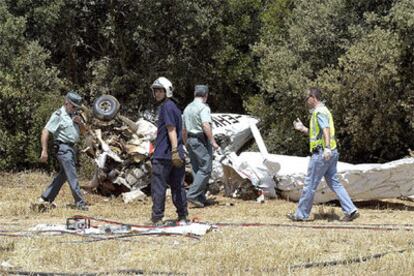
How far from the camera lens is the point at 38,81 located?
14.5 meters

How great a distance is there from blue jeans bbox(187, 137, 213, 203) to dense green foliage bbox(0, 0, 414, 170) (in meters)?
3.72

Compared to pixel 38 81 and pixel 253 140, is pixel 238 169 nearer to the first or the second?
pixel 253 140

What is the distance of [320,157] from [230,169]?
2799 mm

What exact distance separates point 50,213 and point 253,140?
469 centimetres

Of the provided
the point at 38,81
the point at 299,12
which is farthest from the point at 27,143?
the point at 299,12

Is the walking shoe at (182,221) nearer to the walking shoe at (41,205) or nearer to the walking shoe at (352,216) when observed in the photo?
the walking shoe at (352,216)

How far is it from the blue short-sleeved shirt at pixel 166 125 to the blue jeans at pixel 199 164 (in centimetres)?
209

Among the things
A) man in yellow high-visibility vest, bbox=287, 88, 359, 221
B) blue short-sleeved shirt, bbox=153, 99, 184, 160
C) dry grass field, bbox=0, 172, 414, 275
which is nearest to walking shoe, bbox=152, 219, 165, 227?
dry grass field, bbox=0, 172, 414, 275

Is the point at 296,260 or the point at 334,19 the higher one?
the point at 334,19

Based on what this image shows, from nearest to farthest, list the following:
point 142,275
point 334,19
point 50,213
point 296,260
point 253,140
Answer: point 142,275
point 296,260
point 50,213
point 253,140
point 334,19

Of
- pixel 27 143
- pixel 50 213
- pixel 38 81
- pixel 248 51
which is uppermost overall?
pixel 248 51

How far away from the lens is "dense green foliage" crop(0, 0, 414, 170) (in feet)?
41.3

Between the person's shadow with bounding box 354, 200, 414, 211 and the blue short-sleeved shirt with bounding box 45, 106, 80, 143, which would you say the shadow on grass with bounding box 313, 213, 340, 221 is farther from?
the blue short-sleeved shirt with bounding box 45, 106, 80, 143

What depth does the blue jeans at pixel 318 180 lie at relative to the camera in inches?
334
